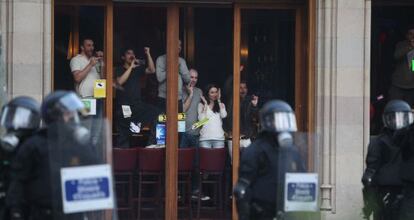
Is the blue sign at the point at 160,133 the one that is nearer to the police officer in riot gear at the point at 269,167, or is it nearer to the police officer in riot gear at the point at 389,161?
the police officer in riot gear at the point at 389,161

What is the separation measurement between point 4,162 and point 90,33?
432 cm

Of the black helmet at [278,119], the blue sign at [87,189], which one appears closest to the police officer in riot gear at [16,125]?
the blue sign at [87,189]

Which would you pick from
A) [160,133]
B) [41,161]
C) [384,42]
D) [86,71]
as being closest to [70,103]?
[41,161]

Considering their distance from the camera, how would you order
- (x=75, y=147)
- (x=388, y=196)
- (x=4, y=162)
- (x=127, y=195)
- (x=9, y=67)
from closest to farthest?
(x=75, y=147) < (x=4, y=162) < (x=388, y=196) < (x=9, y=67) < (x=127, y=195)

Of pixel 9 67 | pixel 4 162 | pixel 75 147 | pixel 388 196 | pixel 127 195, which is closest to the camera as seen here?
pixel 75 147

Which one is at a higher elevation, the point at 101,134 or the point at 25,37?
the point at 25,37

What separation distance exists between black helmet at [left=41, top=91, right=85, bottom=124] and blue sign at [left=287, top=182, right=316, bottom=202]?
194 centimetres

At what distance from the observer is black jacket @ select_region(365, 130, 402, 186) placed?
1075 cm

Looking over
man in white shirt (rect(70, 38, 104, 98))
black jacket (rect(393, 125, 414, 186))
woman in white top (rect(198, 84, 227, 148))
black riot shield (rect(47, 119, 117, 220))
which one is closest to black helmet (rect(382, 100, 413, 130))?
black jacket (rect(393, 125, 414, 186))

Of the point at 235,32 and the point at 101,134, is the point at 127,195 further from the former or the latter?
the point at 101,134

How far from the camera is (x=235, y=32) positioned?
520 inches

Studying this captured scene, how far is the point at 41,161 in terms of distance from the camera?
841 centimetres

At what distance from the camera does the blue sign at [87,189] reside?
822 centimetres

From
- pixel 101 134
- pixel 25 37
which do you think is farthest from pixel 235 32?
pixel 101 134
